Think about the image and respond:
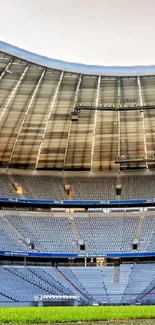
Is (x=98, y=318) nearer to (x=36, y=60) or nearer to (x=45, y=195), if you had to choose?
(x=36, y=60)

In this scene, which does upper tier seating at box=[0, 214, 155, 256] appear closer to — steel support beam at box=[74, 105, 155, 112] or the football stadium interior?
the football stadium interior

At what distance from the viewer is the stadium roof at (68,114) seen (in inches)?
1163

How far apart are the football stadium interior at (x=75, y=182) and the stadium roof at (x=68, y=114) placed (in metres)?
0.07

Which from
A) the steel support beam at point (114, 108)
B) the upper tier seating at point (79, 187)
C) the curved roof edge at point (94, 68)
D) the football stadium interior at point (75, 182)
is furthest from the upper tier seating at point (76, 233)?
the curved roof edge at point (94, 68)

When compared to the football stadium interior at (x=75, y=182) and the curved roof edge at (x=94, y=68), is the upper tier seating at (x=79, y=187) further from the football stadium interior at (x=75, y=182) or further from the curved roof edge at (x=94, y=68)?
the curved roof edge at (x=94, y=68)

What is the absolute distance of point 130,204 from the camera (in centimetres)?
4556

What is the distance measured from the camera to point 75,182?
47.0 metres

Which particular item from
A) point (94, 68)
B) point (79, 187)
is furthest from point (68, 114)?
point (79, 187)

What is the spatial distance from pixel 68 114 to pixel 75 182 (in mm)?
10871

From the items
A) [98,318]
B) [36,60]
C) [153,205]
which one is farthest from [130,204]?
[98,318]

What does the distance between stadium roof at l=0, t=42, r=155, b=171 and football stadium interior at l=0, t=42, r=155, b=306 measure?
0.07 meters

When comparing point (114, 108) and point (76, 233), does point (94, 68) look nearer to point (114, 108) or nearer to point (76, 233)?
point (114, 108)

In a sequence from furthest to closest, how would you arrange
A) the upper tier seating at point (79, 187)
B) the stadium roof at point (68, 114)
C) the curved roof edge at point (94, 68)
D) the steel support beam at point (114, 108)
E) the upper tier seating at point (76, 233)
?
the upper tier seating at point (79, 187)
the upper tier seating at point (76, 233)
the steel support beam at point (114, 108)
the stadium roof at point (68, 114)
the curved roof edge at point (94, 68)

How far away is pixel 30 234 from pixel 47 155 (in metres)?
7.19
